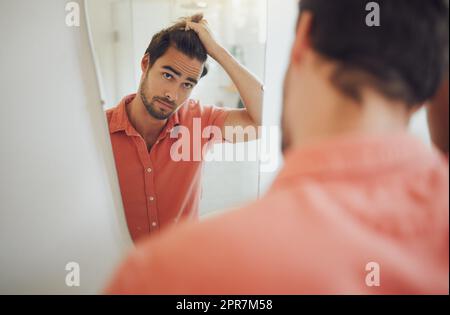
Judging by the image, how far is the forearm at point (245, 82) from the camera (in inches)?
39.6

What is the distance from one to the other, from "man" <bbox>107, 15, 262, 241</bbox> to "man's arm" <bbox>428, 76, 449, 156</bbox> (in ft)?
1.46

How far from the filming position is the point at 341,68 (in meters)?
0.56

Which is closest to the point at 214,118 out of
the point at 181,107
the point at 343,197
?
the point at 181,107

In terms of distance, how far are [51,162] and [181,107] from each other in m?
0.45

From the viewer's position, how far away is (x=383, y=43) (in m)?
0.56

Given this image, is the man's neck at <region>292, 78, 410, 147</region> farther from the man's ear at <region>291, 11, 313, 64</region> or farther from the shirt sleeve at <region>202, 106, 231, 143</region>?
the shirt sleeve at <region>202, 106, 231, 143</region>

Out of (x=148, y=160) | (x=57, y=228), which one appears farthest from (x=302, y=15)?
(x=57, y=228)

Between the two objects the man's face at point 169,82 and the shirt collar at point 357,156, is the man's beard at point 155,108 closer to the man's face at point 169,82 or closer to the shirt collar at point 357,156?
the man's face at point 169,82

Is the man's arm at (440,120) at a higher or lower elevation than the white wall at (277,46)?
lower

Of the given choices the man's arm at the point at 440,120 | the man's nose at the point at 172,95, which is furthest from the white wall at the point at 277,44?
the man's arm at the point at 440,120

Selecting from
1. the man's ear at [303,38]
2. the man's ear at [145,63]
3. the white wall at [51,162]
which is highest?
the man's ear at [303,38]

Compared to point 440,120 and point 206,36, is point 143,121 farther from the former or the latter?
point 440,120

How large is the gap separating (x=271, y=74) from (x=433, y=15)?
0.50 metres

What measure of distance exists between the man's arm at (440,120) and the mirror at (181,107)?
0.45 metres
